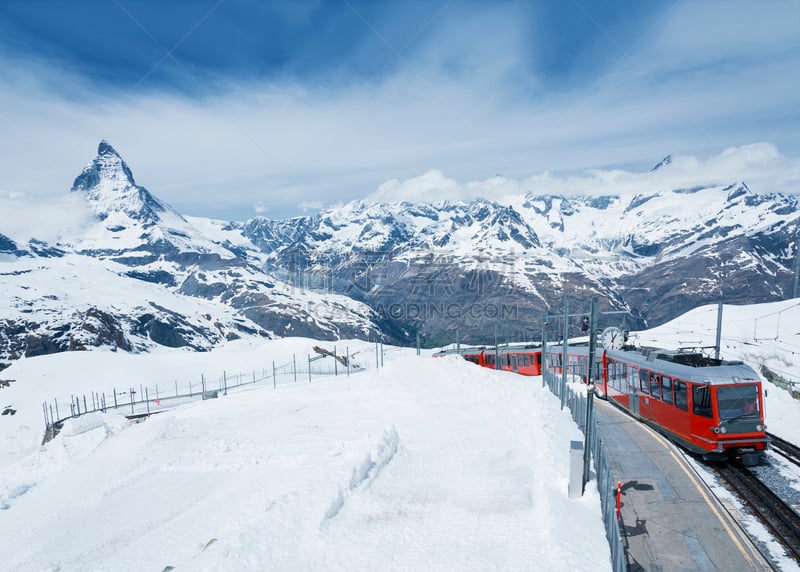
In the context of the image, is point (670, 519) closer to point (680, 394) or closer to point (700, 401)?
point (700, 401)

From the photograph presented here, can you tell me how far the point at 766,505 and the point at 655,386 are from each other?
25.4ft

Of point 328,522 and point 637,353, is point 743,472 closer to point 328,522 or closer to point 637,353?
point 637,353

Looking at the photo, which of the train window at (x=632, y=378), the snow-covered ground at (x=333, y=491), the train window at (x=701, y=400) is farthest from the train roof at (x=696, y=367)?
the snow-covered ground at (x=333, y=491)

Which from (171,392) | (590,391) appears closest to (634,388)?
(590,391)

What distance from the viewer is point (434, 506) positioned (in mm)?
15156

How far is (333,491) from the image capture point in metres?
15.6

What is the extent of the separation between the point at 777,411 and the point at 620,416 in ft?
34.0

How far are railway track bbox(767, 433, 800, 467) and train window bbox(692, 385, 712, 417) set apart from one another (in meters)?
4.94

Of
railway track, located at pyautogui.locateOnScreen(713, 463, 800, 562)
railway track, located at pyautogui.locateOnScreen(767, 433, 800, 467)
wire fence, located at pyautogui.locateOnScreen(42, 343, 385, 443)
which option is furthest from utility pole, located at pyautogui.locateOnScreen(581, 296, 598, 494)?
wire fence, located at pyautogui.locateOnScreen(42, 343, 385, 443)

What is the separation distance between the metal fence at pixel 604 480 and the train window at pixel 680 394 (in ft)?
13.0

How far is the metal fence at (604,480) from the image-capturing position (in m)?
10.8

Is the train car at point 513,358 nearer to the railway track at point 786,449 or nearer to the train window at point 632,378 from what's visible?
the train window at point 632,378

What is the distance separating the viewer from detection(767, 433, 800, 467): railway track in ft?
69.8

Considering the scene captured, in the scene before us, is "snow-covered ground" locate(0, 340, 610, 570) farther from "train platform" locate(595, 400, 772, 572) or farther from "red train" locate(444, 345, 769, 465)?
"red train" locate(444, 345, 769, 465)
